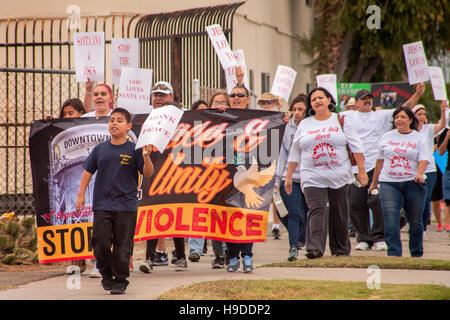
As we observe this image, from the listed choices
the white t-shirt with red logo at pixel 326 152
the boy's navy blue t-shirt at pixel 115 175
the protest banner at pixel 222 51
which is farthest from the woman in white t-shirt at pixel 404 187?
the boy's navy blue t-shirt at pixel 115 175

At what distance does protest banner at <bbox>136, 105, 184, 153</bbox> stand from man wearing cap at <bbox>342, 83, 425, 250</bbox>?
14.5 feet

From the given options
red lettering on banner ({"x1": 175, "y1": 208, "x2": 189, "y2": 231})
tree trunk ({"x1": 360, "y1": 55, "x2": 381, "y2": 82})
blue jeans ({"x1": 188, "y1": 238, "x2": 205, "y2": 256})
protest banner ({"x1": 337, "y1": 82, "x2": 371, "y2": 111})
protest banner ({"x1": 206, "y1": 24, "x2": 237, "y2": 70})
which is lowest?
blue jeans ({"x1": 188, "y1": 238, "x2": 205, "y2": 256})

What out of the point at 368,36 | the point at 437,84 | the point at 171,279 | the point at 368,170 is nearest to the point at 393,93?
the point at 368,36

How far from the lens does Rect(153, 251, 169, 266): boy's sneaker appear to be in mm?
10062

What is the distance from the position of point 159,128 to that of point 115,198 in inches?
29.5

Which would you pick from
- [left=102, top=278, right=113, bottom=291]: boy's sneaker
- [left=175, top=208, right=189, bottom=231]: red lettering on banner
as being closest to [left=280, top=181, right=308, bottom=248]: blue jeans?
[left=175, top=208, right=189, bottom=231]: red lettering on banner

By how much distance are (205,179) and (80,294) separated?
240 cm

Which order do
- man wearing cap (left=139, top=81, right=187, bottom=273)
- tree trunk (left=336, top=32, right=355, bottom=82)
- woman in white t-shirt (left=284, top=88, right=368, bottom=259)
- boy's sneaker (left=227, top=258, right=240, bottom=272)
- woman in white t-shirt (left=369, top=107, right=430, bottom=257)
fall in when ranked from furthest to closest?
tree trunk (left=336, top=32, right=355, bottom=82)
woman in white t-shirt (left=369, top=107, right=430, bottom=257)
woman in white t-shirt (left=284, top=88, right=368, bottom=259)
man wearing cap (left=139, top=81, right=187, bottom=273)
boy's sneaker (left=227, top=258, right=240, bottom=272)

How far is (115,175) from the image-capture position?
779 centimetres

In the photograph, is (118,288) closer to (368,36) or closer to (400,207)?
(400,207)

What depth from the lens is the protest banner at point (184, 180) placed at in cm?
927

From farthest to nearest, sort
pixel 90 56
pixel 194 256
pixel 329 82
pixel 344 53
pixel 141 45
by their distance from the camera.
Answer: pixel 344 53, pixel 141 45, pixel 329 82, pixel 90 56, pixel 194 256

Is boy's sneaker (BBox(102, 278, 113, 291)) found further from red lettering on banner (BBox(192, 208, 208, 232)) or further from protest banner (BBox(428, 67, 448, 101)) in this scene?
protest banner (BBox(428, 67, 448, 101))
